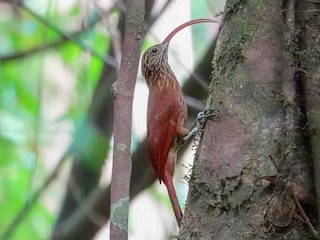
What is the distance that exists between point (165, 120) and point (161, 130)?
2.5 inches

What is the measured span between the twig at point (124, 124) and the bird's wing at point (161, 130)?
0.93 metres

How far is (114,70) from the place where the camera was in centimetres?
341

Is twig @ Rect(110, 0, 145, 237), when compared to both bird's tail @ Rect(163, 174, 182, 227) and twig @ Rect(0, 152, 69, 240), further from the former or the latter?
twig @ Rect(0, 152, 69, 240)

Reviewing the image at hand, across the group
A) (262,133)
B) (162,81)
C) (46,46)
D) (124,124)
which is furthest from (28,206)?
(262,133)

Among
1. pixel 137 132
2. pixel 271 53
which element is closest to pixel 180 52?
pixel 137 132

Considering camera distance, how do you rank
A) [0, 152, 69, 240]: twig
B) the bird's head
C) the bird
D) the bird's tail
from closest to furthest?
1. the bird's tail
2. the bird
3. [0, 152, 69, 240]: twig
4. the bird's head

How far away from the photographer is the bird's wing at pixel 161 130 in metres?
2.83

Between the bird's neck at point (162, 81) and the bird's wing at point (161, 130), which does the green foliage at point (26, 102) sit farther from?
the bird's wing at point (161, 130)

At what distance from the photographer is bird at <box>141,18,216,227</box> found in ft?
9.26

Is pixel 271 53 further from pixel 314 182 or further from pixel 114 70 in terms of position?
pixel 114 70

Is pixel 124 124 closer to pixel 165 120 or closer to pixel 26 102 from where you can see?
pixel 165 120

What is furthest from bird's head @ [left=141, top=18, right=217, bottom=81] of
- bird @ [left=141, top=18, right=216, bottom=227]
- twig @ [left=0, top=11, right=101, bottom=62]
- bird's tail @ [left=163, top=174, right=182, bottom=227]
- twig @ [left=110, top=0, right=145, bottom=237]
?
twig @ [left=110, top=0, right=145, bottom=237]

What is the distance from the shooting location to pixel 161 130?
9.80ft

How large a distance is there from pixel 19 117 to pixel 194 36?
1046 millimetres
